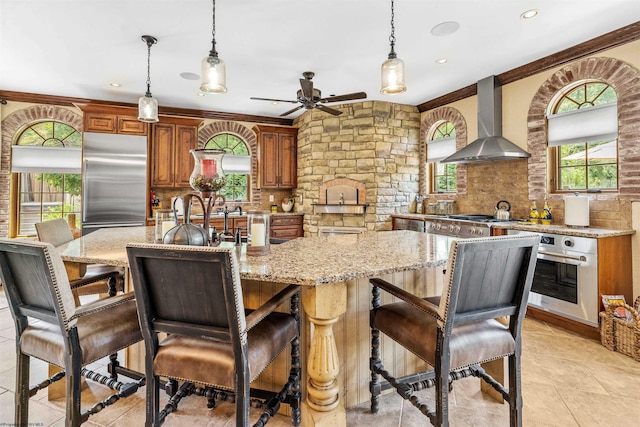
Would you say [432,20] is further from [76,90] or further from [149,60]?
[76,90]

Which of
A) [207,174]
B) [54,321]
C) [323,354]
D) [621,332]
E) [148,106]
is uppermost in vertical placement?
[148,106]

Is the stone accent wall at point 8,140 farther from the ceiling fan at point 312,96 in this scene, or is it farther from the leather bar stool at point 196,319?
the leather bar stool at point 196,319

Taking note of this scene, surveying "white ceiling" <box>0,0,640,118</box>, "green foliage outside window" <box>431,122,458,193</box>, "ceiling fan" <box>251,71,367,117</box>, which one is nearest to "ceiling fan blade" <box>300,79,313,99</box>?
Result: "ceiling fan" <box>251,71,367,117</box>

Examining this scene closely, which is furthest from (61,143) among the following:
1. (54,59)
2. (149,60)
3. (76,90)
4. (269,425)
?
(269,425)

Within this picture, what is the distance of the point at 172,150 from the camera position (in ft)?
17.2

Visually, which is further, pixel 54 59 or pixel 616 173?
pixel 54 59

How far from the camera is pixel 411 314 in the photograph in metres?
1.53

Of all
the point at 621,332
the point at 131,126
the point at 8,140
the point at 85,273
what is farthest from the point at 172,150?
the point at 621,332

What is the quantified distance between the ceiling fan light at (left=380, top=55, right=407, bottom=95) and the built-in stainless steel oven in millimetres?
2000

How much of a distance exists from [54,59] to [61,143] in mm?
1792

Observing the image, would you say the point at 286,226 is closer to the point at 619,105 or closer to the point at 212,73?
the point at 212,73

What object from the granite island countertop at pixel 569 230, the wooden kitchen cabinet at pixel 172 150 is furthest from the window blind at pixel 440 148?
the wooden kitchen cabinet at pixel 172 150

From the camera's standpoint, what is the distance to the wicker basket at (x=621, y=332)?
243cm

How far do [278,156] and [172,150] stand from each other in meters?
1.76
